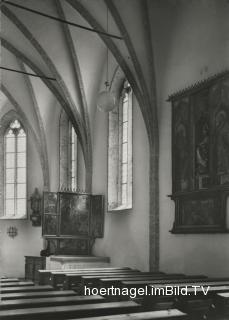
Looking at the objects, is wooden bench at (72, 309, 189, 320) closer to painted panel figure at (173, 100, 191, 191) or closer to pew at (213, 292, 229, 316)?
pew at (213, 292, 229, 316)

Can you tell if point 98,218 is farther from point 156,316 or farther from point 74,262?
point 156,316

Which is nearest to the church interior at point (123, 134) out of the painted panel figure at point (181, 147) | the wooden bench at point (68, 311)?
the painted panel figure at point (181, 147)

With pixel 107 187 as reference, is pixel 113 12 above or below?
above

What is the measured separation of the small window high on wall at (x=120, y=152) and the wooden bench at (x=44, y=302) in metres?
9.27

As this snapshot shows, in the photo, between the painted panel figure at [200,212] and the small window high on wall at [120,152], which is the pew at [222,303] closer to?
the painted panel figure at [200,212]

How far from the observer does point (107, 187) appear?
1582cm

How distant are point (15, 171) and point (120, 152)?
22.9ft

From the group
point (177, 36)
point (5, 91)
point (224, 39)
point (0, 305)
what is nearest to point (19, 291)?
point (0, 305)

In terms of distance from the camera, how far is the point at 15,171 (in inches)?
827

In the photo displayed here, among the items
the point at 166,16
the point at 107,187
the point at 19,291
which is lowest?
the point at 19,291

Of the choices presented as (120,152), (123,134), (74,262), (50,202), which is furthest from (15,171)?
(74,262)

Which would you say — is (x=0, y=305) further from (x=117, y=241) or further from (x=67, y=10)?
(x=67, y=10)

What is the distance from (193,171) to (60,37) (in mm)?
6888

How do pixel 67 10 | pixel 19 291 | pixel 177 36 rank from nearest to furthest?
pixel 19 291 → pixel 177 36 → pixel 67 10
